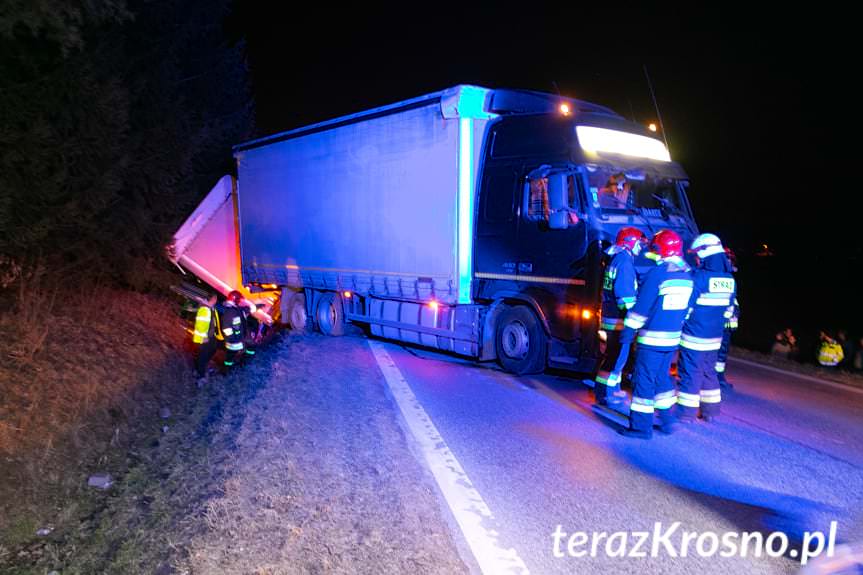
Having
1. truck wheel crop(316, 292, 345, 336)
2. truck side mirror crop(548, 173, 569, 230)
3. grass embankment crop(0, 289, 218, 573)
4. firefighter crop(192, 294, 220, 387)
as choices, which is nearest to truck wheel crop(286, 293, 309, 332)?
truck wheel crop(316, 292, 345, 336)

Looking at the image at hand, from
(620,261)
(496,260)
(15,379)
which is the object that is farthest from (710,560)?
(15,379)

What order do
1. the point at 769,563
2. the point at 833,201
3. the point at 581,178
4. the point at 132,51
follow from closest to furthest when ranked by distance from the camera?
1. the point at 769,563
2. the point at 581,178
3. the point at 132,51
4. the point at 833,201

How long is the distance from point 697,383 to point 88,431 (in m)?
6.62

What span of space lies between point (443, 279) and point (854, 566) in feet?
23.4

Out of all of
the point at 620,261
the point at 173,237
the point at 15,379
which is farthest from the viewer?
the point at 173,237

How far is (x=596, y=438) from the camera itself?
5605 millimetres

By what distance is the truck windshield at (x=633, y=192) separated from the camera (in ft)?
25.0

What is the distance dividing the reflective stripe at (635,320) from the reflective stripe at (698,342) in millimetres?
627

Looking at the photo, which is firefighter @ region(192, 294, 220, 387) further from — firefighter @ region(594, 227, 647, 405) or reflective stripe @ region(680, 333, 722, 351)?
reflective stripe @ region(680, 333, 722, 351)

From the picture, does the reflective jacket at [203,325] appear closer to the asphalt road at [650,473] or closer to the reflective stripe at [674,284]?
the asphalt road at [650,473]

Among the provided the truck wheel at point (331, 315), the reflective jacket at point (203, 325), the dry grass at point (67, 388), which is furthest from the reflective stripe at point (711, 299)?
the truck wheel at point (331, 315)

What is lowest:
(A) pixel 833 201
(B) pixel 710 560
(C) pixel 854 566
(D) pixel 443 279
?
(B) pixel 710 560

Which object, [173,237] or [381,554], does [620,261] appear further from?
[173,237]

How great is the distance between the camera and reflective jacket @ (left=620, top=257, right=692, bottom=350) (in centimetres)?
550
